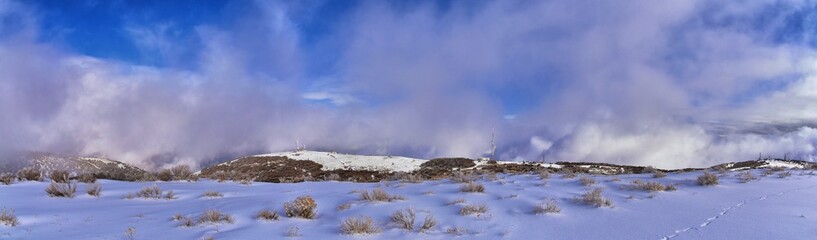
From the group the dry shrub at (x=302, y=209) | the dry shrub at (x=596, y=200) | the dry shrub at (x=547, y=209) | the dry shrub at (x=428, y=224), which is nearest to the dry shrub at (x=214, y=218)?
the dry shrub at (x=302, y=209)

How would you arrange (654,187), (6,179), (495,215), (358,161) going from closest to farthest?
(495,215)
(654,187)
(6,179)
(358,161)

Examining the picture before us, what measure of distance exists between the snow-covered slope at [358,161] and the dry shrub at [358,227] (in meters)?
25.7

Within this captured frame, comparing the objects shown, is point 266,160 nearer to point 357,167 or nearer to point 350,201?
point 357,167

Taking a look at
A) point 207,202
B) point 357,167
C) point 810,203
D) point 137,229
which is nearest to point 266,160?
point 357,167

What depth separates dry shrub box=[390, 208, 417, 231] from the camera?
6.32 meters

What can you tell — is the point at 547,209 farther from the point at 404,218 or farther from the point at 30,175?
the point at 30,175

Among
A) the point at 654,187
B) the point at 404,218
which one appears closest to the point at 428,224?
the point at 404,218

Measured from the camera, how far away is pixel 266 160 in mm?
40031

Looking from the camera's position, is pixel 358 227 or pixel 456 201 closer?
pixel 358 227

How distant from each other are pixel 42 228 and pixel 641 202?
374 inches

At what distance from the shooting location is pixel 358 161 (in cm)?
3759

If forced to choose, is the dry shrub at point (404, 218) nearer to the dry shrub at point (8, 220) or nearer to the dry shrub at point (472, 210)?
the dry shrub at point (472, 210)

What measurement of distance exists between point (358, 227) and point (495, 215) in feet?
7.31

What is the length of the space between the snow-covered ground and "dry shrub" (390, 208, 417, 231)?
118 mm
